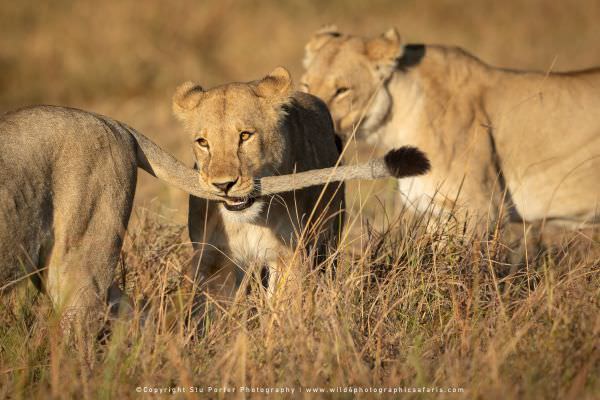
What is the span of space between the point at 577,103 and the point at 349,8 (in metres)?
11.0

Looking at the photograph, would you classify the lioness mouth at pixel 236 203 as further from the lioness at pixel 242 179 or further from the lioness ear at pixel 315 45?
the lioness ear at pixel 315 45

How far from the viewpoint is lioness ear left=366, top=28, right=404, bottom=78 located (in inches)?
236

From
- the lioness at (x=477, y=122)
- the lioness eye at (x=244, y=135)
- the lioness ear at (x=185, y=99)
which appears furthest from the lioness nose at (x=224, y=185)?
the lioness at (x=477, y=122)

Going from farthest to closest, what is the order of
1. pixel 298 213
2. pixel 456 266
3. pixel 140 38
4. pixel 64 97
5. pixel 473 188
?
pixel 140 38 < pixel 64 97 < pixel 473 188 < pixel 298 213 < pixel 456 266

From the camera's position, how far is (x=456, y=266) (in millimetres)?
4090

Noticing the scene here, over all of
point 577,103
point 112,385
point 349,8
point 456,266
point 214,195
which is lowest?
point 112,385

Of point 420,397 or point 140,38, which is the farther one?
point 140,38

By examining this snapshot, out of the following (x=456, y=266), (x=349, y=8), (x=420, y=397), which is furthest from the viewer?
(x=349, y=8)

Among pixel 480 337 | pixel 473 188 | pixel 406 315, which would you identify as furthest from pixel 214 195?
pixel 473 188

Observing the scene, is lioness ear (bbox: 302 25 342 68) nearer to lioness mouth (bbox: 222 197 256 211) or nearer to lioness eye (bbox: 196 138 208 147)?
lioness eye (bbox: 196 138 208 147)

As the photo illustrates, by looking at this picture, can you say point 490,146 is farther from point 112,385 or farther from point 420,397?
point 112,385

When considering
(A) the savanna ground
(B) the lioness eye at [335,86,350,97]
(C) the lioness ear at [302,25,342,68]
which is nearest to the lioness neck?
(B) the lioness eye at [335,86,350,97]

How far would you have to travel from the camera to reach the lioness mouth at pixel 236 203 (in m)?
3.99

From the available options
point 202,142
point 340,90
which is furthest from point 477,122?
point 202,142
